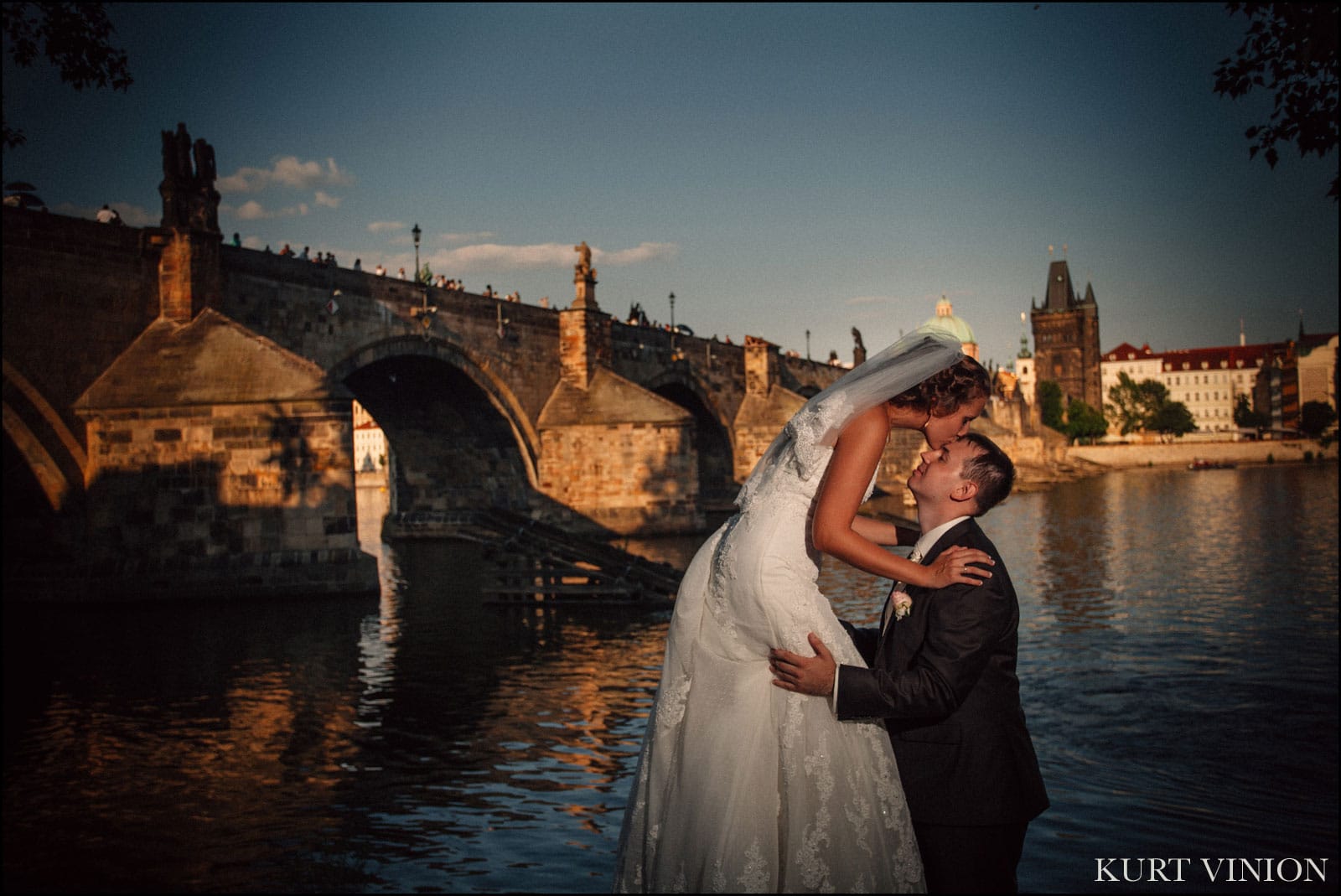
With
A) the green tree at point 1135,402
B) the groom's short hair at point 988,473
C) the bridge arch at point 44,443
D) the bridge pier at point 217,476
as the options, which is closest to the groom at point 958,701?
the groom's short hair at point 988,473

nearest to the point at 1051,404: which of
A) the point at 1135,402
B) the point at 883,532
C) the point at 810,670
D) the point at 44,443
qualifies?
the point at 1135,402

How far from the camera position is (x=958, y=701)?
2936 mm

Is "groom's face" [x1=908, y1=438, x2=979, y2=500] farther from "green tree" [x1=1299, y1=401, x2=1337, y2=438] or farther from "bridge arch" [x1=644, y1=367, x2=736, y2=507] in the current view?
"green tree" [x1=1299, y1=401, x2=1337, y2=438]

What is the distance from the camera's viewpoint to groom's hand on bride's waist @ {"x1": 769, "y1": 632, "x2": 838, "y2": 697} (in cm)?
300

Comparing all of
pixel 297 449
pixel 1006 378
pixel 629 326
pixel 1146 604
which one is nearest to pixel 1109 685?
pixel 1146 604

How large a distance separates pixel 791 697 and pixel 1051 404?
131 metres

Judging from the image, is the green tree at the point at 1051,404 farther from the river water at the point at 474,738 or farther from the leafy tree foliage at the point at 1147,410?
the river water at the point at 474,738

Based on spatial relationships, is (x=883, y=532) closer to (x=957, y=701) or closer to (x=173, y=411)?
(x=957, y=701)

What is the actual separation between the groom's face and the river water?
11.2ft

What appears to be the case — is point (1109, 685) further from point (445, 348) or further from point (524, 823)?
point (445, 348)

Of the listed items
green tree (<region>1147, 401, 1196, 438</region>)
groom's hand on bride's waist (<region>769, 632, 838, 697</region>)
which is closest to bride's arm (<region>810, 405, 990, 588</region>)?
groom's hand on bride's waist (<region>769, 632, 838, 697</region>)

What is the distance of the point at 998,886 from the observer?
2.97m

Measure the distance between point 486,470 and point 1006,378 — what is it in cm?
10118

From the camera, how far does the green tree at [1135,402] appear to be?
129000mm
